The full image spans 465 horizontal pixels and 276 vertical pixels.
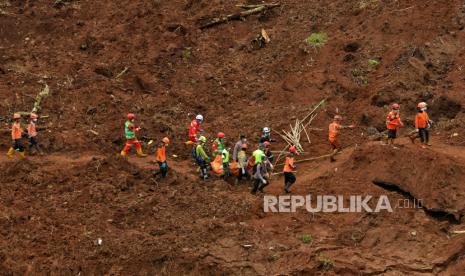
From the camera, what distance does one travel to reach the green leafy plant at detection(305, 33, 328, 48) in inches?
961

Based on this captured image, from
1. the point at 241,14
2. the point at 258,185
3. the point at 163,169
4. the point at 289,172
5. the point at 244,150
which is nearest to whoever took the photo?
the point at 289,172

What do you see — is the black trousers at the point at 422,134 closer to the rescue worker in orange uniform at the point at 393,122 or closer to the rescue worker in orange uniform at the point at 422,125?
the rescue worker in orange uniform at the point at 422,125

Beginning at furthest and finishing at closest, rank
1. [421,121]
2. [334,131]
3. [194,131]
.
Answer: [194,131] < [334,131] < [421,121]

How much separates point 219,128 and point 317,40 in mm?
5172

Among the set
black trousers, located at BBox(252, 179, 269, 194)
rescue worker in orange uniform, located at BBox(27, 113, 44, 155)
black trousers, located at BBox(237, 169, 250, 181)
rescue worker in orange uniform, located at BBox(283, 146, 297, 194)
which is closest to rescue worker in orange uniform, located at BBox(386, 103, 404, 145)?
rescue worker in orange uniform, located at BBox(283, 146, 297, 194)

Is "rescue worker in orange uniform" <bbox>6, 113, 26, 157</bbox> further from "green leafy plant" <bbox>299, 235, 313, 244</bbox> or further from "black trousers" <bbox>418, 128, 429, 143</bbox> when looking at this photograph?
"black trousers" <bbox>418, 128, 429, 143</bbox>

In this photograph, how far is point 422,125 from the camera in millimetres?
18406

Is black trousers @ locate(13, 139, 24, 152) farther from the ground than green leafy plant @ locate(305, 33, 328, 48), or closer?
closer

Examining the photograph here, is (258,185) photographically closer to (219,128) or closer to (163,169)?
(163,169)

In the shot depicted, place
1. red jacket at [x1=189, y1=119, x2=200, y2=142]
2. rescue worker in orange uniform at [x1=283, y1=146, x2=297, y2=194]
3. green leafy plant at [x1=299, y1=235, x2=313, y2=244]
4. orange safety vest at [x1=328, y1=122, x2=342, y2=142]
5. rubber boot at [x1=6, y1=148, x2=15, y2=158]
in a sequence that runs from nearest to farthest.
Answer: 1. green leafy plant at [x1=299, y1=235, x2=313, y2=244]
2. rescue worker in orange uniform at [x1=283, y1=146, x2=297, y2=194]
3. orange safety vest at [x1=328, y1=122, x2=342, y2=142]
4. rubber boot at [x1=6, y1=148, x2=15, y2=158]
5. red jacket at [x1=189, y1=119, x2=200, y2=142]

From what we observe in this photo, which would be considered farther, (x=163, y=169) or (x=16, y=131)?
(x=16, y=131)

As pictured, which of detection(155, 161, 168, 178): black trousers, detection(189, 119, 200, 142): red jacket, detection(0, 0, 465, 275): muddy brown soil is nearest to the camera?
detection(0, 0, 465, 275): muddy brown soil

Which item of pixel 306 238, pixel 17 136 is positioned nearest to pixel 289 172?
pixel 306 238

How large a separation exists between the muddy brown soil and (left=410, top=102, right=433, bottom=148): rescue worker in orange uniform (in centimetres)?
51
